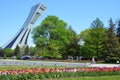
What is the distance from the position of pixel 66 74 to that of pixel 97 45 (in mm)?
36703

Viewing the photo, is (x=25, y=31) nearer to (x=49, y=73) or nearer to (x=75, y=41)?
(x=75, y=41)

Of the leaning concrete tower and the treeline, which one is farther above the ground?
the leaning concrete tower

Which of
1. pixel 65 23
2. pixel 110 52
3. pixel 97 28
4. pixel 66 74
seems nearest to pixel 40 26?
pixel 65 23

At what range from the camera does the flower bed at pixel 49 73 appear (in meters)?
14.3

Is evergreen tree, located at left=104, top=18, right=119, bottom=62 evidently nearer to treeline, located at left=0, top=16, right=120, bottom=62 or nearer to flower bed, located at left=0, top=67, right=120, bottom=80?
treeline, located at left=0, top=16, right=120, bottom=62

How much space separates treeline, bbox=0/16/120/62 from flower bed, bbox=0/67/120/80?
2974 centimetres

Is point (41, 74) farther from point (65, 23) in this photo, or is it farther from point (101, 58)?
point (65, 23)

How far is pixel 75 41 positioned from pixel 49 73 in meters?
45.7

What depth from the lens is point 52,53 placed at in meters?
58.2

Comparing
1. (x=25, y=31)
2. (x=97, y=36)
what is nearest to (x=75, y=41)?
(x=97, y=36)

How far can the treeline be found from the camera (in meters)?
50.1

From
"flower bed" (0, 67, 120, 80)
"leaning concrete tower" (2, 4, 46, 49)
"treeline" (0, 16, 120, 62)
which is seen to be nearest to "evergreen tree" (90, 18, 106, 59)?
"treeline" (0, 16, 120, 62)

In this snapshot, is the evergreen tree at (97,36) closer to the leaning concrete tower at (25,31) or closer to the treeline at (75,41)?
the treeline at (75,41)

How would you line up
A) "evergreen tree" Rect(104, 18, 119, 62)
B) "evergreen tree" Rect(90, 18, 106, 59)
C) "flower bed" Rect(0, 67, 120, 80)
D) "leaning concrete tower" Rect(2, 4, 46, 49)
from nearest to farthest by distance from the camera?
"flower bed" Rect(0, 67, 120, 80) < "evergreen tree" Rect(104, 18, 119, 62) < "evergreen tree" Rect(90, 18, 106, 59) < "leaning concrete tower" Rect(2, 4, 46, 49)
